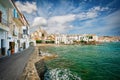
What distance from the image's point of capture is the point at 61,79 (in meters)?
6.81

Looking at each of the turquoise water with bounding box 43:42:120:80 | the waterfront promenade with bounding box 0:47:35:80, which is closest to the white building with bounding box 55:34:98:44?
the turquoise water with bounding box 43:42:120:80

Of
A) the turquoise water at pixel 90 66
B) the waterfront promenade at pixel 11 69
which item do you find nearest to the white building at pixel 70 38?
the turquoise water at pixel 90 66

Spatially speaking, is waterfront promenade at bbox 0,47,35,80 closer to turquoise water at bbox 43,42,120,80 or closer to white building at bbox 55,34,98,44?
turquoise water at bbox 43,42,120,80

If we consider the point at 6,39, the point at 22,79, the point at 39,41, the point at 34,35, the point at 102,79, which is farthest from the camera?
the point at 34,35

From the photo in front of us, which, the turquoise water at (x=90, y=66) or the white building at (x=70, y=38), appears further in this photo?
the white building at (x=70, y=38)

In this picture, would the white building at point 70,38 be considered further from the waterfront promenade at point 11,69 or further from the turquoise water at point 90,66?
the waterfront promenade at point 11,69

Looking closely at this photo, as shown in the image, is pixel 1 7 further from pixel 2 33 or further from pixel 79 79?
pixel 79 79

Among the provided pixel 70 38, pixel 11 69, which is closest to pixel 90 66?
pixel 11 69

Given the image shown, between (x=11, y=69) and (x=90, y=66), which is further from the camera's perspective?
(x=90, y=66)

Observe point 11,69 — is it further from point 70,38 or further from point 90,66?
point 70,38

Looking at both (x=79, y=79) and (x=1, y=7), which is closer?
(x=79, y=79)

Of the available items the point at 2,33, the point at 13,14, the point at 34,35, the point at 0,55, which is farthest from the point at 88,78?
the point at 34,35

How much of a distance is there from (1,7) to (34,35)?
49.6 meters

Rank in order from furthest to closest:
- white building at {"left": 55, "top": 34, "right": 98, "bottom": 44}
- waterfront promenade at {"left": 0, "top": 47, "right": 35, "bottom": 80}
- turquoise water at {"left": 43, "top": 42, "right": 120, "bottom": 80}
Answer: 1. white building at {"left": 55, "top": 34, "right": 98, "bottom": 44}
2. turquoise water at {"left": 43, "top": 42, "right": 120, "bottom": 80}
3. waterfront promenade at {"left": 0, "top": 47, "right": 35, "bottom": 80}
